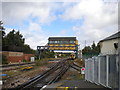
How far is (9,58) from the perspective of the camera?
38.7 metres

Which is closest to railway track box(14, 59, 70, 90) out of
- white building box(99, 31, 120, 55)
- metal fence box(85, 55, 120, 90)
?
white building box(99, 31, 120, 55)

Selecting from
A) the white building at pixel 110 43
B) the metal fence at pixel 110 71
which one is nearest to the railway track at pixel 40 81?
the white building at pixel 110 43

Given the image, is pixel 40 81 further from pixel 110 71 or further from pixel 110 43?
pixel 110 71

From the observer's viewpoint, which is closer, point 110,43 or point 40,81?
point 40,81

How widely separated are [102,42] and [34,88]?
11.8 metres

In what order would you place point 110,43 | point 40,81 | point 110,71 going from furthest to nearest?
point 110,43, point 40,81, point 110,71

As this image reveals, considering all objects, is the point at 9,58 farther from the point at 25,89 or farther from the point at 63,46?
the point at 25,89

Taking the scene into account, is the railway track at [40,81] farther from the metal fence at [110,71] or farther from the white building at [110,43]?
the metal fence at [110,71]

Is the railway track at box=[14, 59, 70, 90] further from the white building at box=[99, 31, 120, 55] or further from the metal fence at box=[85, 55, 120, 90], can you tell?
the metal fence at box=[85, 55, 120, 90]

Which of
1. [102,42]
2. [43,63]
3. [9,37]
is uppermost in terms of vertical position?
[9,37]

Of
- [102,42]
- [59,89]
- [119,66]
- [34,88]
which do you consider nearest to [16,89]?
[34,88]

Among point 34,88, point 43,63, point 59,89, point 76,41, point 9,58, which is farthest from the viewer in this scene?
point 76,41

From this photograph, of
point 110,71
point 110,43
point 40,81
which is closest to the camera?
point 110,71

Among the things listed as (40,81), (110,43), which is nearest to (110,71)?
(40,81)
